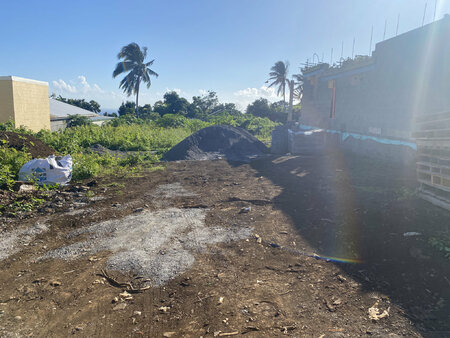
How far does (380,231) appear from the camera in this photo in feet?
14.5

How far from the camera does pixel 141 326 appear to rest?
8.61 feet

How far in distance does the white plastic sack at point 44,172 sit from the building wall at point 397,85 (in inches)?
415

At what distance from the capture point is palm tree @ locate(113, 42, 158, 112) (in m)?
33.2

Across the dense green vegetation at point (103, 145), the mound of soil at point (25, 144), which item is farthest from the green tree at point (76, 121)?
the mound of soil at point (25, 144)

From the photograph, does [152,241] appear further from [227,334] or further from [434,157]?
[434,157]

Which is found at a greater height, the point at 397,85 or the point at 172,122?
the point at 397,85

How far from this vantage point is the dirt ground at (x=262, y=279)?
2.62 m

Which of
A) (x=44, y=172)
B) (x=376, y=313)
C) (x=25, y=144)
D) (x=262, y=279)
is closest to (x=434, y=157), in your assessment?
(x=376, y=313)

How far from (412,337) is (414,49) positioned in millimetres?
→ 9741

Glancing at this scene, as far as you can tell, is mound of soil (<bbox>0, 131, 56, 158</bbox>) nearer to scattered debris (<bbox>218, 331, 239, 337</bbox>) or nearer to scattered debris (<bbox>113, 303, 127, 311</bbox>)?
scattered debris (<bbox>113, 303, 127, 311</bbox>)

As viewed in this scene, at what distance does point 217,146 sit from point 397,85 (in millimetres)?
8100

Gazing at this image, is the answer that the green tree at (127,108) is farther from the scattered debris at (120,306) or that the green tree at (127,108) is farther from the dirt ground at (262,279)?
the scattered debris at (120,306)

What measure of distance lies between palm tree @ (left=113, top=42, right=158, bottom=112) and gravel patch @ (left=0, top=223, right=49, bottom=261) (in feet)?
104

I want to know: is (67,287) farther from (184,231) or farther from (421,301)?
(421,301)
